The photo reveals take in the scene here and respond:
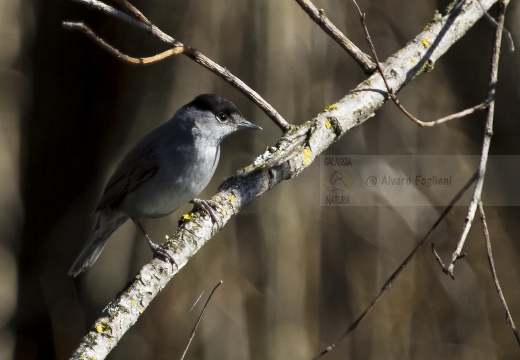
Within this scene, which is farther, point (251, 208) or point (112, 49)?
point (251, 208)

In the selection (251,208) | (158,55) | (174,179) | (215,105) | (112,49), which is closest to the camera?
(112,49)

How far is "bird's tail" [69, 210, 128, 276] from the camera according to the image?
145 inches

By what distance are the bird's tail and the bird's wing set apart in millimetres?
76

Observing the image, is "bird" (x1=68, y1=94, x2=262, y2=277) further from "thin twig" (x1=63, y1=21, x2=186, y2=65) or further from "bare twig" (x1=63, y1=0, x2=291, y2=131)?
"thin twig" (x1=63, y1=21, x2=186, y2=65)

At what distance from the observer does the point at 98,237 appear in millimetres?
3727

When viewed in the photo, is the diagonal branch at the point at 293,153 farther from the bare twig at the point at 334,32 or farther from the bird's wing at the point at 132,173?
the bird's wing at the point at 132,173

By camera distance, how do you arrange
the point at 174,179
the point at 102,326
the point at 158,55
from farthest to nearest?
the point at 174,179
the point at 158,55
the point at 102,326

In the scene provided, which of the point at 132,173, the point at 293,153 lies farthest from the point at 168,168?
the point at 293,153

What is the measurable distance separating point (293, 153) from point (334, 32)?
62cm

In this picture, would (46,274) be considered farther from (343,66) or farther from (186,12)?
(343,66)

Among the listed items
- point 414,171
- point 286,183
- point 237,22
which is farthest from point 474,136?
point 237,22

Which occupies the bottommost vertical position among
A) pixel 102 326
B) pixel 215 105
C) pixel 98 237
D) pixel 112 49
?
pixel 102 326

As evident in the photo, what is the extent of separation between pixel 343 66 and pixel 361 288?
190 centimetres

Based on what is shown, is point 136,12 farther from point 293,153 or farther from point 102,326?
point 102,326
